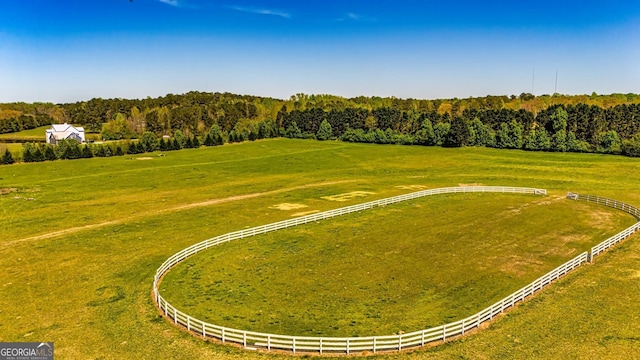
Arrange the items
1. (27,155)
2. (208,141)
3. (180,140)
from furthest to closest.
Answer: (208,141) → (180,140) → (27,155)

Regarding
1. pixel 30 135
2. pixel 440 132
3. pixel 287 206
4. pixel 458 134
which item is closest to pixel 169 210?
pixel 287 206

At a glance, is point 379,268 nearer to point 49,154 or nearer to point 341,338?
point 341,338

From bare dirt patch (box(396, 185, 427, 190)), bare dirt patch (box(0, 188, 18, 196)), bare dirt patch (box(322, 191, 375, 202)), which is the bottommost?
bare dirt patch (box(0, 188, 18, 196))

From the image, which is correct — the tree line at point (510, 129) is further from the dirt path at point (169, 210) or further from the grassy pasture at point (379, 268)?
the grassy pasture at point (379, 268)

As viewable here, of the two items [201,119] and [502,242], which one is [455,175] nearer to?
[502,242]

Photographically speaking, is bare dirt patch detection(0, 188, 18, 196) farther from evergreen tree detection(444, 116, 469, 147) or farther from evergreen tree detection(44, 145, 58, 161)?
evergreen tree detection(444, 116, 469, 147)

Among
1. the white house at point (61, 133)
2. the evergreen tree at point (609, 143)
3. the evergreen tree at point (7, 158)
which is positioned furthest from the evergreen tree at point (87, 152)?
the evergreen tree at point (609, 143)

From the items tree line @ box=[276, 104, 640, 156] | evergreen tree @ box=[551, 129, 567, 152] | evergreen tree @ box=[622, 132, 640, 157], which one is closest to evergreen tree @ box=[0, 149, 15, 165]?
tree line @ box=[276, 104, 640, 156]

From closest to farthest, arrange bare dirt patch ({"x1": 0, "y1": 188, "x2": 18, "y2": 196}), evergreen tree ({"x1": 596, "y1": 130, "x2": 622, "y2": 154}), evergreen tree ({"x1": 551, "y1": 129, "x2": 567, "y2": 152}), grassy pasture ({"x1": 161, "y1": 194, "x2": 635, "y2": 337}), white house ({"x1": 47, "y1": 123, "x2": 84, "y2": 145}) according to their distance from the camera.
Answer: grassy pasture ({"x1": 161, "y1": 194, "x2": 635, "y2": 337})
bare dirt patch ({"x1": 0, "y1": 188, "x2": 18, "y2": 196})
evergreen tree ({"x1": 596, "y1": 130, "x2": 622, "y2": 154})
evergreen tree ({"x1": 551, "y1": 129, "x2": 567, "y2": 152})
white house ({"x1": 47, "y1": 123, "x2": 84, "y2": 145})
